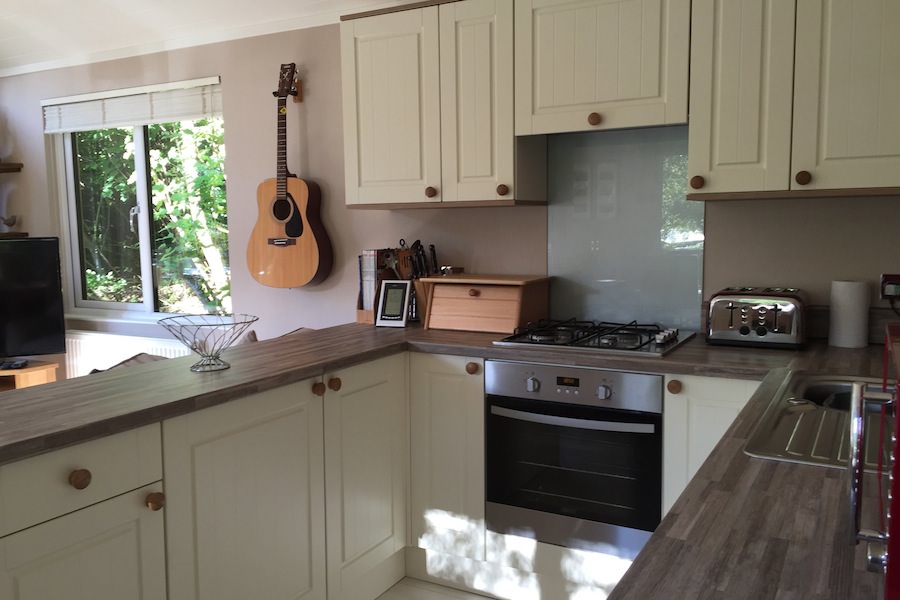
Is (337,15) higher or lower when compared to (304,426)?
higher

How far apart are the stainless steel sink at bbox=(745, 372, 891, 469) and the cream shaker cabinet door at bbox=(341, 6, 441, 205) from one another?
60.0 inches

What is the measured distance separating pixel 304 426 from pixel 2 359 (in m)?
2.45

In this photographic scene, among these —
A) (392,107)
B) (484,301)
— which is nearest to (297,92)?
(392,107)

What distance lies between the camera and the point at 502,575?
2682 mm

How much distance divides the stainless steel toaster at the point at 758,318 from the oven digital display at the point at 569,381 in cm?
51

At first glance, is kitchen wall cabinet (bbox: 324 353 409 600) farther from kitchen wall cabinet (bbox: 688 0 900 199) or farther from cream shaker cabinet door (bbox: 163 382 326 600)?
kitchen wall cabinet (bbox: 688 0 900 199)

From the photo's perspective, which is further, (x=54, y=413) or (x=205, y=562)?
(x=205, y=562)

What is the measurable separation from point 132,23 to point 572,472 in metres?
3.16

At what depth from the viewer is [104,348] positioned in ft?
14.4

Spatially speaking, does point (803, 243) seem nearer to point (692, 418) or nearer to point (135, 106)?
point (692, 418)

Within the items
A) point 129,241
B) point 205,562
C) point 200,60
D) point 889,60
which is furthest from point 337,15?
point 205,562

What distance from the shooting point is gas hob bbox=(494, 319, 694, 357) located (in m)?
2.43

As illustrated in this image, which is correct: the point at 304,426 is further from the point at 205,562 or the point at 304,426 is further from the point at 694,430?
the point at 694,430

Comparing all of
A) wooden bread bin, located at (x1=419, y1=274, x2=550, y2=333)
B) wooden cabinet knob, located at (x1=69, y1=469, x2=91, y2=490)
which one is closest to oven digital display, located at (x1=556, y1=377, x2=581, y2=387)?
wooden bread bin, located at (x1=419, y1=274, x2=550, y2=333)
